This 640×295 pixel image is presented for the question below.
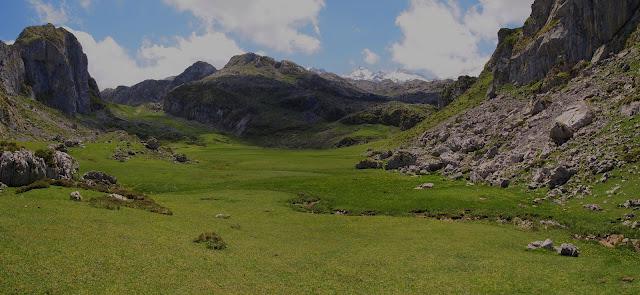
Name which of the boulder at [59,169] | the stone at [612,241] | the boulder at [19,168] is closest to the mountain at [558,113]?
the stone at [612,241]

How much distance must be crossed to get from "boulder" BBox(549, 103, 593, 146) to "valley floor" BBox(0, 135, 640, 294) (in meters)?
14.9

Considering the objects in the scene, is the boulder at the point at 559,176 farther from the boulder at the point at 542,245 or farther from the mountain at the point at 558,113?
the boulder at the point at 542,245

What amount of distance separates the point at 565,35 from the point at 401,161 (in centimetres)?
5470

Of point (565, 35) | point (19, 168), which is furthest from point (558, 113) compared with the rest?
point (19, 168)

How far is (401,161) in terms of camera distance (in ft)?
380

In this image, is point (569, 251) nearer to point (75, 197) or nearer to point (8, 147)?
point (75, 197)

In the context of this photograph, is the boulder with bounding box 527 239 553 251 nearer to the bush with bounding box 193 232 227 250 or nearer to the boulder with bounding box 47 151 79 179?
the bush with bounding box 193 232 227 250

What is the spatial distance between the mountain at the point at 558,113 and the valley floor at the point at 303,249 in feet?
20.6

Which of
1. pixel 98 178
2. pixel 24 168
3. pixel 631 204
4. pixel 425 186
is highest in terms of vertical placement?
pixel 631 204

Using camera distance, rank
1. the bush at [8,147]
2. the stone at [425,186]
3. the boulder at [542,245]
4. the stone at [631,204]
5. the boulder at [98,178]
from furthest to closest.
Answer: the stone at [425,186] < the boulder at [98,178] < the bush at [8,147] < the stone at [631,204] < the boulder at [542,245]

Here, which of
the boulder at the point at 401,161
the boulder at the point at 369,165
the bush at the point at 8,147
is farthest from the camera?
the boulder at the point at 369,165

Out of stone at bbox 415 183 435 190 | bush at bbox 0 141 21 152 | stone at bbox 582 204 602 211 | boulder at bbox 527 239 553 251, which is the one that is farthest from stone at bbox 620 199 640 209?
bush at bbox 0 141 21 152

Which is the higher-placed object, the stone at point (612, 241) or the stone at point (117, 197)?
the stone at point (612, 241)

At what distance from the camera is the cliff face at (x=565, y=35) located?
340 ft
